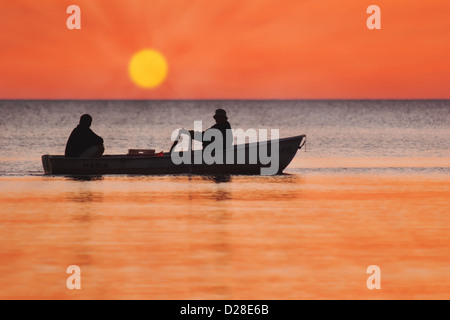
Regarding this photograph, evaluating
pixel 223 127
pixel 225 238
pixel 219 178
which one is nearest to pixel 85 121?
pixel 223 127

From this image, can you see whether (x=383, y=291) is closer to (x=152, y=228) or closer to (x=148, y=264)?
(x=148, y=264)

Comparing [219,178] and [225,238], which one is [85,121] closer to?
[219,178]

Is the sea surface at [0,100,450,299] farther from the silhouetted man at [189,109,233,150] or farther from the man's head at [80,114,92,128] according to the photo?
the man's head at [80,114,92,128]

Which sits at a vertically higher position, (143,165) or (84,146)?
(84,146)

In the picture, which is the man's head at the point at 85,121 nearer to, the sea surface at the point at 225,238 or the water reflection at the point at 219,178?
the sea surface at the point at 225,238

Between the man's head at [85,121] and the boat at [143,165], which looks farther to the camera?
the boat at [143,165]

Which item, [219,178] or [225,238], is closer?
[225,238]

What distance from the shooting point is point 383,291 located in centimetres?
821

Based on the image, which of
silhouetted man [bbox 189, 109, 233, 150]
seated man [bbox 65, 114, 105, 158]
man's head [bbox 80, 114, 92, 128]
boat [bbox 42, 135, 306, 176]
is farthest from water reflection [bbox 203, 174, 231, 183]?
Answer: man's head [bbox 80, 114, 92, 128]

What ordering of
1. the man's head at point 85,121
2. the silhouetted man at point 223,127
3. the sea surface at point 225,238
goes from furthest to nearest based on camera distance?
the man's head at point 85,121 → the silhouetted man at point 223,127 → the sea surface at point 225,238

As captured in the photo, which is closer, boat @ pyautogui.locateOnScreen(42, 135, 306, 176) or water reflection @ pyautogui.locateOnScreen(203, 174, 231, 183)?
water reflection @ pyautogui.locateOnScreen(203, 174, 231, 183)

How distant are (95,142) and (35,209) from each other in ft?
24.0

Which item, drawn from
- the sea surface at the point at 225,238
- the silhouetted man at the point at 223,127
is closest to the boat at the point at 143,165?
the silhouetted man at the point at 223,127
